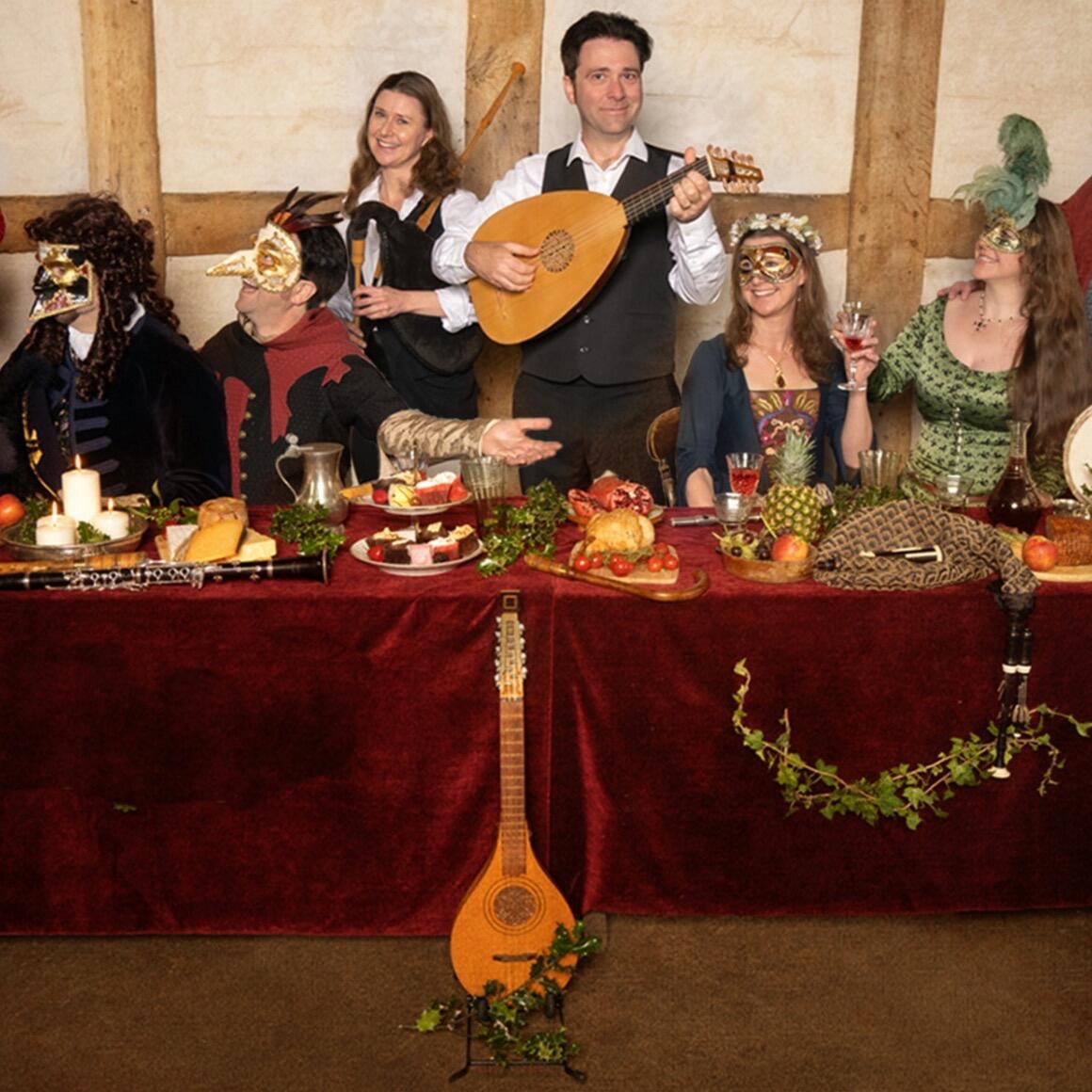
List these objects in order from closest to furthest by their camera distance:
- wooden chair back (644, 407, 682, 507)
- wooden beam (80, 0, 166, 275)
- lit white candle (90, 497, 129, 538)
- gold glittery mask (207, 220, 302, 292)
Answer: lit white candle (90, 497, 129, 538) < gold glittery mask (207, 220, 302, 292) < wooden chair back (644, 407, 682, 507) < wooden beam (80, 0, 166, 275)

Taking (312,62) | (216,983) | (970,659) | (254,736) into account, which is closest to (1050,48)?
(312,62)

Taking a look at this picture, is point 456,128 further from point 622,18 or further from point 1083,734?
point 1083,734

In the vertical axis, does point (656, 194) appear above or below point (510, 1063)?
above

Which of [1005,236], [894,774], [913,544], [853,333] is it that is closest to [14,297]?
[853,333]

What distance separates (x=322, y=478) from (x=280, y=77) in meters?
2.41

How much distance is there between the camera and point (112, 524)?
10.4ft

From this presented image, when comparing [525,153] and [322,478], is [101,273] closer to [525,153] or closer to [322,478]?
[322,478]

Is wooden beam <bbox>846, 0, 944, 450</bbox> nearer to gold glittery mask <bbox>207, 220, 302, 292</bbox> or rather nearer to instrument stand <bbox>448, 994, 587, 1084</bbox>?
Answer: gold glittery mask <bbox>207, 220, 302, 292</bbox>

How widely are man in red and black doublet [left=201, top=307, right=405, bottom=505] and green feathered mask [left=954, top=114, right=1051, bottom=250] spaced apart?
2011mm

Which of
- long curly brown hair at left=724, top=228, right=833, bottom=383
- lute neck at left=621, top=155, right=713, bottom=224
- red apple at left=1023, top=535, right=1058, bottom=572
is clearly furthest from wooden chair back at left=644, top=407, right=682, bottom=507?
red apple at left=1023, top=535, right=1058, bottom=572

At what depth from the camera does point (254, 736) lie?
2.93 meters

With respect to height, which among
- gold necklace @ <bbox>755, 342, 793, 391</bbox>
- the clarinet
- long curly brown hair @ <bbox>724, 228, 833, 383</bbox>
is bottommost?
the clarinet

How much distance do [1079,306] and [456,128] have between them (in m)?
2.37

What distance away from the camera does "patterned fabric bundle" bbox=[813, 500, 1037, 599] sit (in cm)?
293
